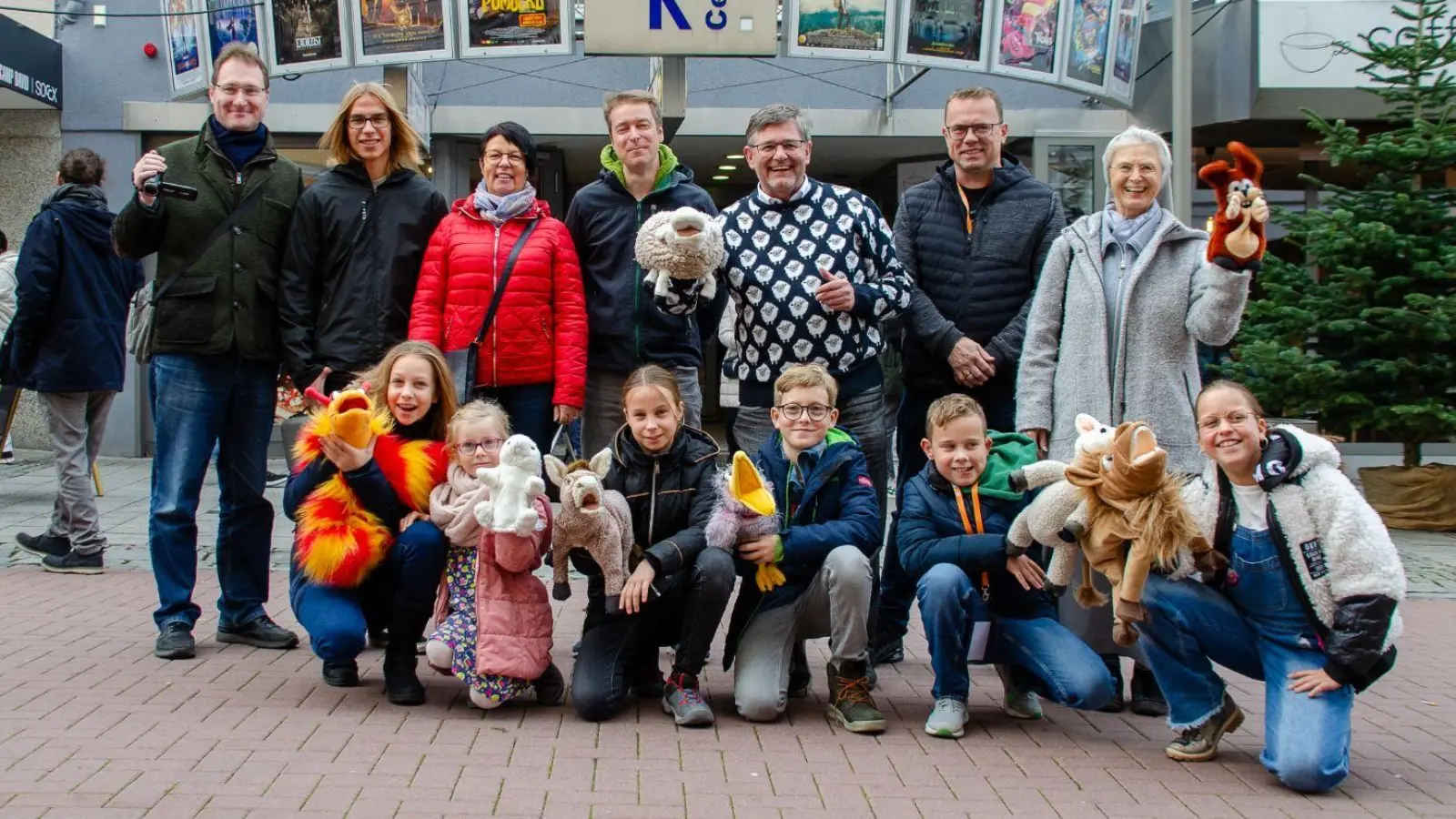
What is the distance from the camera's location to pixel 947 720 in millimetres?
4609

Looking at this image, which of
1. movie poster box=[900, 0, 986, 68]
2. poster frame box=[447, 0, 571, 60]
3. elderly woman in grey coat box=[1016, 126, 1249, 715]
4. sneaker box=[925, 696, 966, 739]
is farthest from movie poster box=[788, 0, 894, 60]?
sneaker box=[925, 696, 966, 739]

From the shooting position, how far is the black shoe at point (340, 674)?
16.5ft

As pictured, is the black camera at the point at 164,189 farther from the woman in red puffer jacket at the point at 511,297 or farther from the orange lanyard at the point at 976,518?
the orange lanyard at the point at 976,518

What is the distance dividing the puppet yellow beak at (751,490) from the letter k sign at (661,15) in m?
5.41

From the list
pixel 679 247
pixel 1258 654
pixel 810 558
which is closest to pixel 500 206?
pixel 679 247

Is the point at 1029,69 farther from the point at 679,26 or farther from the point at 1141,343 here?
the point at 1141,343

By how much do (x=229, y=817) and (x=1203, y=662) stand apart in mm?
2831

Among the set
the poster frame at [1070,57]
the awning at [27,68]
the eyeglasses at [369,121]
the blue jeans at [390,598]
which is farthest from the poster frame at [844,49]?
the blue jeans at [390,598]

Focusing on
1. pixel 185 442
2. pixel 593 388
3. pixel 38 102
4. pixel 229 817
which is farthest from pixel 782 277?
pixel 38 102

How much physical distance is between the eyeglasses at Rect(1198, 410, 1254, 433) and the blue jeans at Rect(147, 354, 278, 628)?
11.5ft

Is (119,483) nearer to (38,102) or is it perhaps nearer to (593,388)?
(38,102)

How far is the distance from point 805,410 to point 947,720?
3.66 feet

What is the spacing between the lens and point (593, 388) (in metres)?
5.68

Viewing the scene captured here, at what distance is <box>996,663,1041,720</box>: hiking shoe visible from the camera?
16.0 feet
